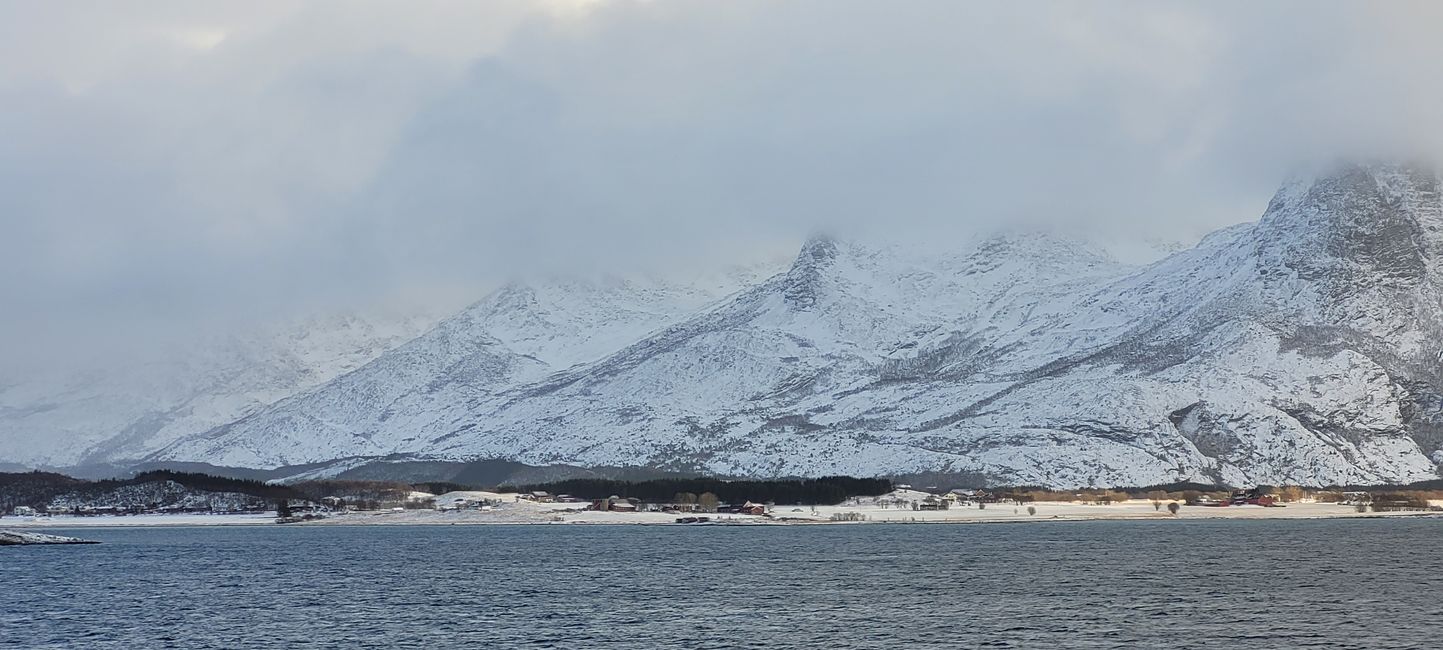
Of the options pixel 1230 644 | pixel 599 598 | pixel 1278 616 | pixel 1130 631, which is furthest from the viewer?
pixel 599 598

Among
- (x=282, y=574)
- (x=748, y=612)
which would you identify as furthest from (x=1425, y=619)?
(x=282, y=574)

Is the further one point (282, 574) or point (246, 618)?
point (282, 574)

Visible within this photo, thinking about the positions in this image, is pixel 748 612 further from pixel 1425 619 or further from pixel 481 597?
pixel 1425 619

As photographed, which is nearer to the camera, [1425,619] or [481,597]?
[1425,619]

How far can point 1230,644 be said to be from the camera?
117m

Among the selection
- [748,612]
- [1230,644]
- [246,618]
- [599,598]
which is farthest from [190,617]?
[1230,644]

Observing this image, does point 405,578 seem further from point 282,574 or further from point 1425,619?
point 1425,619

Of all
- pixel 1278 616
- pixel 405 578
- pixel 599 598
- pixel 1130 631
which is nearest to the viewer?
pixel 1130 631

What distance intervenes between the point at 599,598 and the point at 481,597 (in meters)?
12.9

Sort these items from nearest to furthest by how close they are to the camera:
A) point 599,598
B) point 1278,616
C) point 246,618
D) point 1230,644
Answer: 1. point 1230,644
2. point 1278,616
3. point 246,618
4. point 599,598

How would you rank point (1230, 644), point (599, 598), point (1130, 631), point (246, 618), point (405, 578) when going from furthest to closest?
point (405, 578) < point (599, 598) < point (246, 618) < point (1130, 631) < point (1230, 644)

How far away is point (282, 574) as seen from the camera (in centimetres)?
19750

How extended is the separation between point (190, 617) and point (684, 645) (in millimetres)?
53238

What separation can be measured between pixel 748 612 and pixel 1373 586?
67.6 metres
